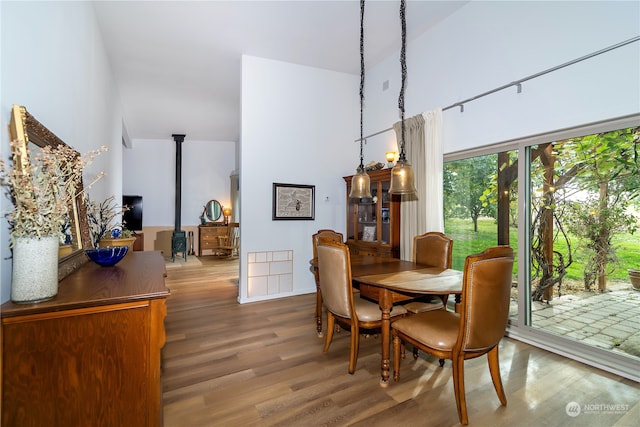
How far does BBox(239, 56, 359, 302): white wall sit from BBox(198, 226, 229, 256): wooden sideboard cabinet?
14.8 feet

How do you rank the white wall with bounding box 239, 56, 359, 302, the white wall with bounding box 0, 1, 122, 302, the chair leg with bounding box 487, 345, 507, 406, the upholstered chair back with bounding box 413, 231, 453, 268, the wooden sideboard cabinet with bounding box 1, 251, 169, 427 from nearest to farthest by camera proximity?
the wooden sideboard cabinet with bounding box 1, 251, 169, 427, the white wall with bounding box 0, 1, 122, 302, the chair leg with bounding box 487, 345, 507, 406, the upholstered chair back with bounding box 413, 231, 453, 268, the white wall with bounding box 239, 56, 359, 302

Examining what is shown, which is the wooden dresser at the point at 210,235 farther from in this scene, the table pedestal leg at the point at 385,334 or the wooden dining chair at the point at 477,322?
the wooden dining chair at the point at 477,322

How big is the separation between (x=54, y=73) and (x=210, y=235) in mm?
6921

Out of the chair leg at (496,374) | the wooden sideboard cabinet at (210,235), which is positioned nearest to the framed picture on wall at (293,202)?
the chair leg at (496,374)

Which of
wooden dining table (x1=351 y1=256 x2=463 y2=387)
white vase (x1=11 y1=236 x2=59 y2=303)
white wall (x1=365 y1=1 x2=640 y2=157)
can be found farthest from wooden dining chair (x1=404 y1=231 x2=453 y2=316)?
white vase (x1=11 y1=236 x2=59 y2=303)

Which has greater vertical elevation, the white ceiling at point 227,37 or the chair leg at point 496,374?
the white ceiling at point 227,37

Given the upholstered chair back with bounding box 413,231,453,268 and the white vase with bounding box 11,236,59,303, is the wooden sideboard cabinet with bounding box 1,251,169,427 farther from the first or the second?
the upholstered chair back with bounding box 413,231,453,268

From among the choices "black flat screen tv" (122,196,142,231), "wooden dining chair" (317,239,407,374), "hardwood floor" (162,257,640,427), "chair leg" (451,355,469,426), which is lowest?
A: "hardwood floor" (162,257,640,427)

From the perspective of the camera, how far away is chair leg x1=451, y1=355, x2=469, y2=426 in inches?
68.0

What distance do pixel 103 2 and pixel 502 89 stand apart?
4.08 metres

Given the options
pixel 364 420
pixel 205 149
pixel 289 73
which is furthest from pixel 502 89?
pixel 205 149

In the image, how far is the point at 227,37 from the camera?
3.66 m

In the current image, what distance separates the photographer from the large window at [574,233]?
2352 millimetres

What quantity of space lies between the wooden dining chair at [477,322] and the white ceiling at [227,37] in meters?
2.86
